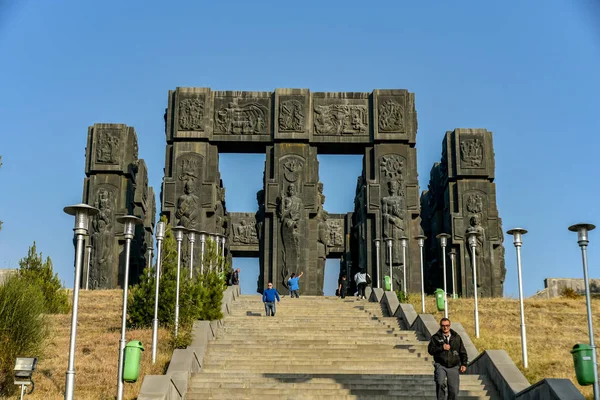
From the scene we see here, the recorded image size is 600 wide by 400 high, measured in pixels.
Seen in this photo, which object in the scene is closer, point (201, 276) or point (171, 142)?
point (201, 276)

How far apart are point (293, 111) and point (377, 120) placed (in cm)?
363

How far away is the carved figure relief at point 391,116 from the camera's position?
35.3 meters

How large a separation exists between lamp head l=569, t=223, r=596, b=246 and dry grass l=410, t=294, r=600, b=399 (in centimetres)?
277

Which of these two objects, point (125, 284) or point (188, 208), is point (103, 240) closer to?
point (188, 208)

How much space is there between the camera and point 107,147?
121 feet

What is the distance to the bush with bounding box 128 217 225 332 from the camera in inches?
800

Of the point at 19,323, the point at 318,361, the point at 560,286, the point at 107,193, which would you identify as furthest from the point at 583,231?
the point at 560,286

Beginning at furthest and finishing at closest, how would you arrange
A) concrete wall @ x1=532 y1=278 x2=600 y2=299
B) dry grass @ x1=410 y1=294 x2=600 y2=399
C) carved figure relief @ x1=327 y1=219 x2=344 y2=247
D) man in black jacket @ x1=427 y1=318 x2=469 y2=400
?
carved figure relief @ x1=327 y1=219 x2=344 y2=247
concrete wall @ x1=532 y1=278 x2=600 y2=299
dry grass @ x1=410 y1=294 x2=600 y2=399
man in black jacket @ x1=427 y1=318 x2=469 y2=400

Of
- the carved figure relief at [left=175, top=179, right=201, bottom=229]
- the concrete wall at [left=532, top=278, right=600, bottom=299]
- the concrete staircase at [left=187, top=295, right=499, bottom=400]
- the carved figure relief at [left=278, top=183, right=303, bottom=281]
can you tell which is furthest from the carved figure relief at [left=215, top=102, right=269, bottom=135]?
the concrete wall at [left=532, top=278, right=600, bottom=299]

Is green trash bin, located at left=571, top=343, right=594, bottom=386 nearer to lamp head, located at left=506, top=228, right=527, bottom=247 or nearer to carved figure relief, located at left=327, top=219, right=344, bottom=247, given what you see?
lamp head, located at left=506, top=228, right=527, bottom=247

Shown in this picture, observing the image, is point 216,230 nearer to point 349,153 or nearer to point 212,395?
point 349,153

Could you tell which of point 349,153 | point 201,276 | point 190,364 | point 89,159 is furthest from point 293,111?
point 190,364

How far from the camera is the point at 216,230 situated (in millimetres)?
35312

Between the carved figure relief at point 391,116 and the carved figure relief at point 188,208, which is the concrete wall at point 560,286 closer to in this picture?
the carved figure relief at point 391,116
